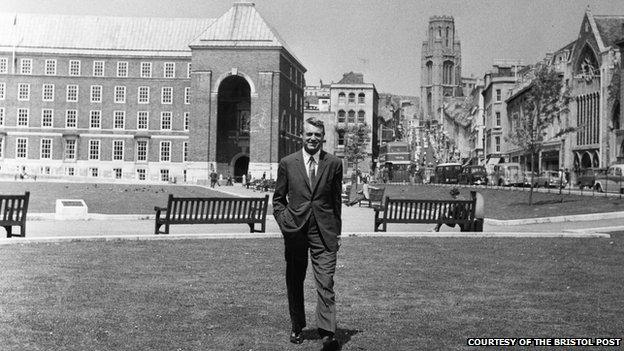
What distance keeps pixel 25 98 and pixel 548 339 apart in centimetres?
8613

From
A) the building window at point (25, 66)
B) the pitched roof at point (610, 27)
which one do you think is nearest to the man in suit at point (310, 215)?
the pitched roof at point (610, 27)

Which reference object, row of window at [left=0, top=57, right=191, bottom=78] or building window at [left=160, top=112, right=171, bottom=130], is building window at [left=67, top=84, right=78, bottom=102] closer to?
row of window at [left=0, top=57, right=191, bottom=78]

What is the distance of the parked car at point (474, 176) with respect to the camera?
67125mm

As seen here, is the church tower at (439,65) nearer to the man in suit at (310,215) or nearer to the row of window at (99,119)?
the row of window at (99,119)

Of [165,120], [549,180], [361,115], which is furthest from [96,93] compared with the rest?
[549,180]

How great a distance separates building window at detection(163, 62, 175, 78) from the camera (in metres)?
85.5

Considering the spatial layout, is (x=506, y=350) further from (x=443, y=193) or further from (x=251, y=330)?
(x=443, y=193)

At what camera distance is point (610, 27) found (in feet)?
201

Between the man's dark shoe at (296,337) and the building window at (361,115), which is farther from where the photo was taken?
the building window at (361,115)

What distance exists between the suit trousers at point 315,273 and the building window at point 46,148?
3247 inches

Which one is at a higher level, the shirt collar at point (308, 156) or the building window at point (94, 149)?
the building window at point (94, 149)

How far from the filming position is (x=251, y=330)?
24.8 ft

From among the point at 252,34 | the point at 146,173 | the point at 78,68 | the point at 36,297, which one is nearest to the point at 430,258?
the point at 36,297

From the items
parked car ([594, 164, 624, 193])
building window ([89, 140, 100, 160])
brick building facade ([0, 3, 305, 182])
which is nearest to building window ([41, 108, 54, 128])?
brick building facade ([0, 3, 305, 182])
